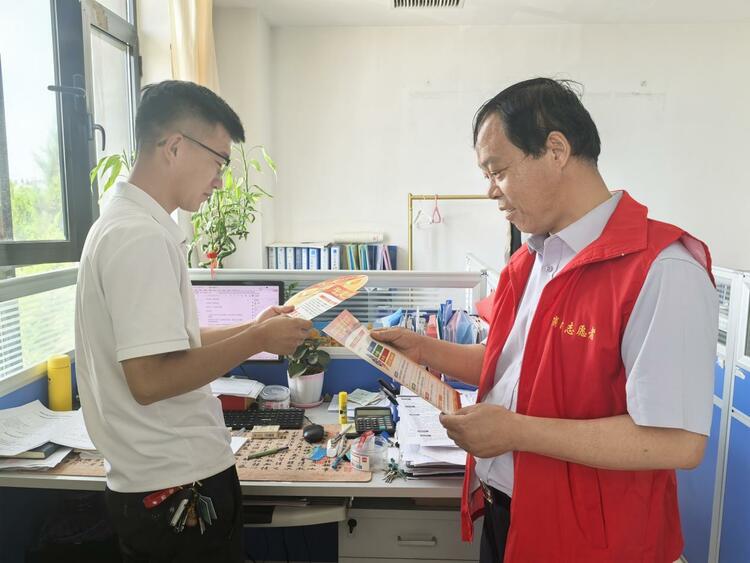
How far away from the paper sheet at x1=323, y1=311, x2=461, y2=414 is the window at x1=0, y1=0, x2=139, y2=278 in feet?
4.01

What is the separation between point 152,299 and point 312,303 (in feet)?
1.23

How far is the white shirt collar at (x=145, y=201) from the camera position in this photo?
3.34 ft

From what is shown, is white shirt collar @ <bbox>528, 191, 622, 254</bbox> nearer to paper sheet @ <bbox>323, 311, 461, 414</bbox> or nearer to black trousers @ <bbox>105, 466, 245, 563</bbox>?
paper sheet @ <bbox>323, 311, 461, 414</bbox>

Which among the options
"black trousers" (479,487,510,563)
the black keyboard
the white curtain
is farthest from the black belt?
the white curtain

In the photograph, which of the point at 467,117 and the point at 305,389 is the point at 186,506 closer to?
the point at 305,389

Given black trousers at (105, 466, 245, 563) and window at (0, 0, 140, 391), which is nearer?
black trousers at (105, 466, 245, 563)

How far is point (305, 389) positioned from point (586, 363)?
3.83 feet

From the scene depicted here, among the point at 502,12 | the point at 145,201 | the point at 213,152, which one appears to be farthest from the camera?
the point at 502,12

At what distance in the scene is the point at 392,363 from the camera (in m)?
1.06

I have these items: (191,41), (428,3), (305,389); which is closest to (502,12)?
(428,3)

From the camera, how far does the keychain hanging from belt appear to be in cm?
102

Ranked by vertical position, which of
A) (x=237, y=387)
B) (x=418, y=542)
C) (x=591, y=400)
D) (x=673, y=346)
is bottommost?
(x=418, y=542)

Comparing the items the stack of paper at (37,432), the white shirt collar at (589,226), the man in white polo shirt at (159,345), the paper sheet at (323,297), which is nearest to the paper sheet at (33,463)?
the stack of paper at (37,432)

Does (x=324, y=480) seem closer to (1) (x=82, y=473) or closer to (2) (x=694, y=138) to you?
(1) (x=82, y=473)
